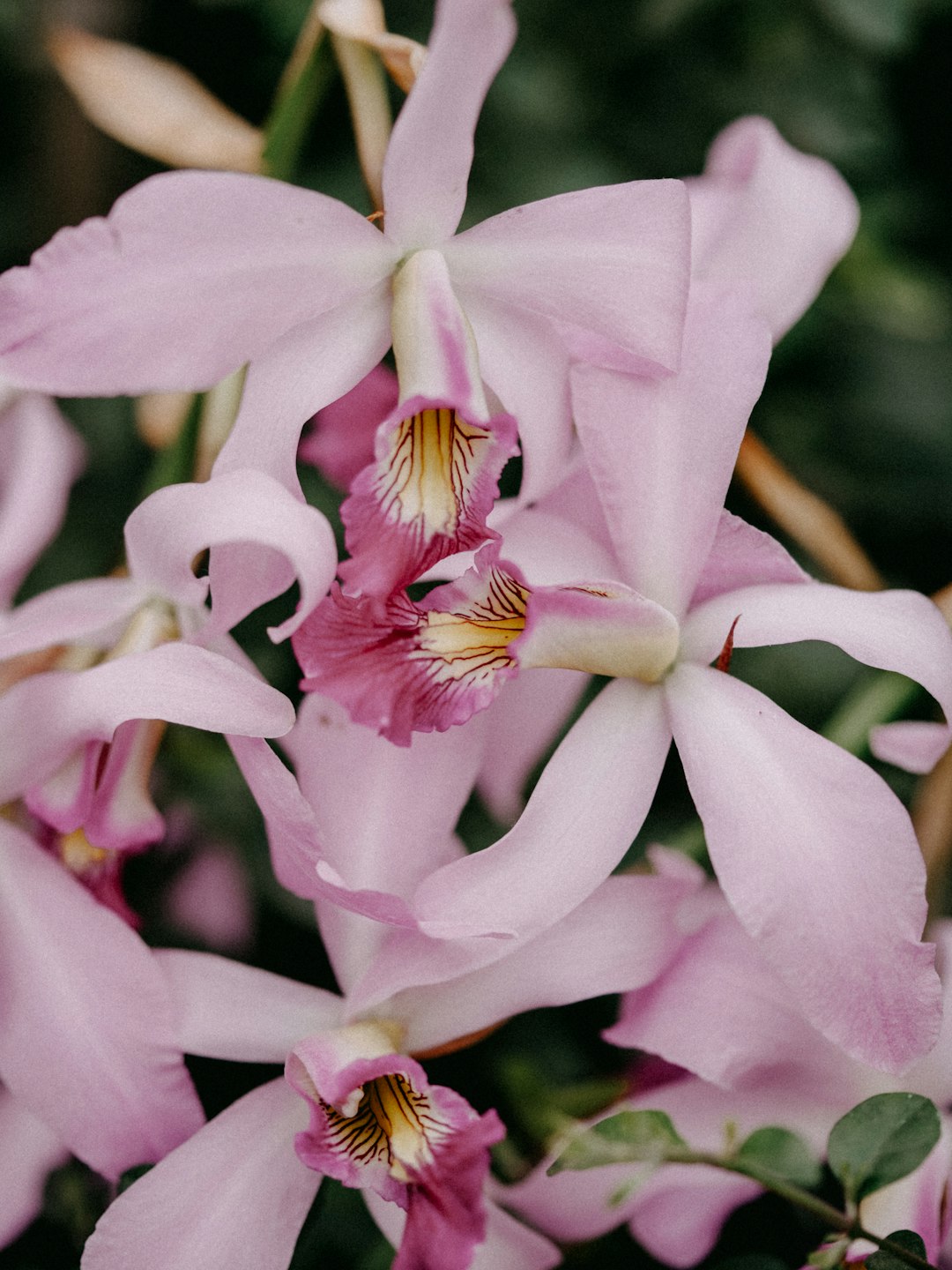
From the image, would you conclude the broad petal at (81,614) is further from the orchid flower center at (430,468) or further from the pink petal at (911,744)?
the pink petal at (911,744)

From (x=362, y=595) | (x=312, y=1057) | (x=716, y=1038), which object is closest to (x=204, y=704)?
(x=362, y=595)

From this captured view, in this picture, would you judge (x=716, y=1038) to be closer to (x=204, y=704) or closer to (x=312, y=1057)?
(x=312, y=1057)

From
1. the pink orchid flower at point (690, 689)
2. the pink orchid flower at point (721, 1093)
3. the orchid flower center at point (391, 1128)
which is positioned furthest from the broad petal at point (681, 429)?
the orchid flower center at point (391, 1128)

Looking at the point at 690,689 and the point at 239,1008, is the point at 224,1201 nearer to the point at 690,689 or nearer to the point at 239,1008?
the point at 239,1008

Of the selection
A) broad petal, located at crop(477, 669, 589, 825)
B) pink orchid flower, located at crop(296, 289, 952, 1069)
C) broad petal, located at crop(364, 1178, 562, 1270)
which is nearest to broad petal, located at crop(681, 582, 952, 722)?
pink orchid flower, located at crop(296, 289, 952, 1069)

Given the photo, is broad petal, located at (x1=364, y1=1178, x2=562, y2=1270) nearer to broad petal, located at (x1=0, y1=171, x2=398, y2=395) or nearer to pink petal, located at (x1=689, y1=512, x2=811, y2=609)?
pink petal, located at (x1=689, y1=512, x2=811, y2=609)

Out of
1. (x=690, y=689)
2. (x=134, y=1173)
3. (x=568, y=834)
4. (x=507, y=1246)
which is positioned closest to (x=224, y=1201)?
(x=134, y=1173)
